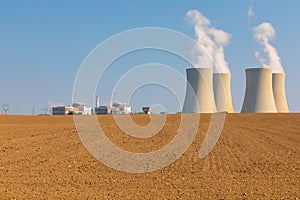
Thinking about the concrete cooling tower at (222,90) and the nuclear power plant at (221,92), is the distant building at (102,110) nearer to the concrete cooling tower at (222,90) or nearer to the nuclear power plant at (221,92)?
the concrete cooling tower at (222,90)

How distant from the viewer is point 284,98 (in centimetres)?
4088

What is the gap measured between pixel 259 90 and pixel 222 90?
584 centimetres

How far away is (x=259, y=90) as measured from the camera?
3472 centimetres

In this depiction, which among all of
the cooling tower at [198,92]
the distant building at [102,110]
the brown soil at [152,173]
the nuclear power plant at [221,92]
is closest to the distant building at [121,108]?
the cooling tower at [198,92]

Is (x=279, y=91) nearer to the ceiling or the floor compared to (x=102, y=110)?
nearer to the floor

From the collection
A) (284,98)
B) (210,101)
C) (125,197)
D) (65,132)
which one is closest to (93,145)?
(65,132)

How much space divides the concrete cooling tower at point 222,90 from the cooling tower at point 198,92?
4.96 meters

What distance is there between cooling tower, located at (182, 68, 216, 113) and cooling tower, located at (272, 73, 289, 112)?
28.6ft

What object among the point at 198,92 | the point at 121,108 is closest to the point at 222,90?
the point at 198,92

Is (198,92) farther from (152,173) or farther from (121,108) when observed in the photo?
A: (121,108)

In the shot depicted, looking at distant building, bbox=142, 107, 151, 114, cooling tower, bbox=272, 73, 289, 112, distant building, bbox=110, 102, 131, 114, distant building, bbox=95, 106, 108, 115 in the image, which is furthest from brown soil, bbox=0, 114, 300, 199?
distant building, bbox=95, 106, 108, 115

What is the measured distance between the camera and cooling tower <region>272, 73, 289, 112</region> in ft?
133

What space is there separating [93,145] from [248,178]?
6599 millimetres

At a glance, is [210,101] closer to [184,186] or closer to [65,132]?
[65,132]
